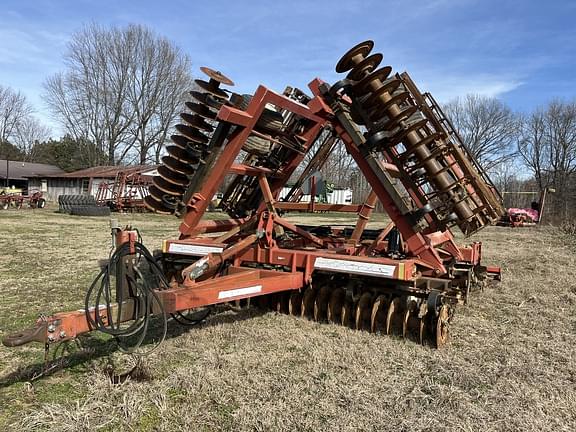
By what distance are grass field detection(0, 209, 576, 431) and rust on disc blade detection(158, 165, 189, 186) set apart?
61.8 inches

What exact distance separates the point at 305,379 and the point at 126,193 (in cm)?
2710

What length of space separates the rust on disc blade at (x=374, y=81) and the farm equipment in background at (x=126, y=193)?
76.9 feet

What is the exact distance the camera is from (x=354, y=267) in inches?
200

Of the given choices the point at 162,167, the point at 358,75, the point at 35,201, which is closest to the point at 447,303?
the point at 358,75

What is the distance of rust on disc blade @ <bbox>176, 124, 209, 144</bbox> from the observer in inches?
213

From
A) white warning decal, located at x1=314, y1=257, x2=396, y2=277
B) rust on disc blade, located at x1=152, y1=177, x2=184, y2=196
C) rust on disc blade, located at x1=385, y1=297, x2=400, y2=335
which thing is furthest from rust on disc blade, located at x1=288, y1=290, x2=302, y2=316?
rust on disc blade, located at x1=152, y1=177, x2=184, y2=196

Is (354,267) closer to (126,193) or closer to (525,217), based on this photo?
(525,217)

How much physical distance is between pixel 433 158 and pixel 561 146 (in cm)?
5199

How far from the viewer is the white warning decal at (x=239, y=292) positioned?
4195mm

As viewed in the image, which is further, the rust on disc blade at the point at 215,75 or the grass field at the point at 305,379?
the rust on disc blade at the point at 215,75

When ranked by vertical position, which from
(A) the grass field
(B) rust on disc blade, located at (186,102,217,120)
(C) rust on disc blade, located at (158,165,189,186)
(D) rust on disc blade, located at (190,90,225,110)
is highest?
(D) rust on disc blade, located at (190,90,225,110)

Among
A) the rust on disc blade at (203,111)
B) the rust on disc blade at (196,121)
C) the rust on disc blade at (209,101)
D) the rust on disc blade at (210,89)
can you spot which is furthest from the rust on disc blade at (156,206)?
the rust on disc blade at (210,89)

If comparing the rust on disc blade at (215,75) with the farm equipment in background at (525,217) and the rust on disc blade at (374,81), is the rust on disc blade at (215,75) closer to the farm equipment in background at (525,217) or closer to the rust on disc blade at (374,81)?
the rust on disc blade at (374,81)

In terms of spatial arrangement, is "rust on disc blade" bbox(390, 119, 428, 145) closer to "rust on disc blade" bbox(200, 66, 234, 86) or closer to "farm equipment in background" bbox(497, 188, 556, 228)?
"rust on disc blade" bbox(200, 66, 234, 86)
